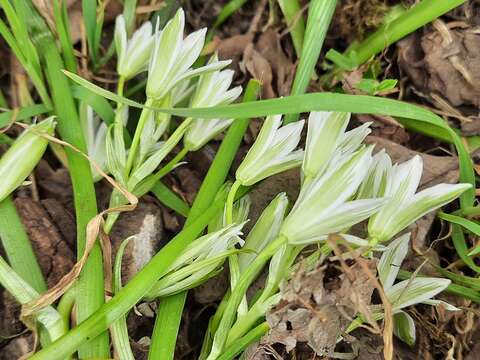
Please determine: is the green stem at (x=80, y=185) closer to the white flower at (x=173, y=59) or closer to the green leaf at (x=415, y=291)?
the white flower at (x=173, y=59)

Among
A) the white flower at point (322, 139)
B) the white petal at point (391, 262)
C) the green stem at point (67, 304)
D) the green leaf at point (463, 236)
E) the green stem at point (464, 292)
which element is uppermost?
the white flower at point (322, 139)

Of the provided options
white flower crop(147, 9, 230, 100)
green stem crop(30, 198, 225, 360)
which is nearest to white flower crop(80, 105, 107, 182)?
white flower crop(147, 9, 230, 100)

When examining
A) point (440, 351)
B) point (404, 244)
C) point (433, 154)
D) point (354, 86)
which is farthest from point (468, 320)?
point (354, 86)

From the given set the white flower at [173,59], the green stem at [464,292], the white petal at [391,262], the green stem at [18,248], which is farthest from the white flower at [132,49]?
the green stem at [464,292]

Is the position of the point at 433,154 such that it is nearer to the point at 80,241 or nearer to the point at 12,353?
the point at 80,241

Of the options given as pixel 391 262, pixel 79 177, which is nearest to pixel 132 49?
pixel 79 177
